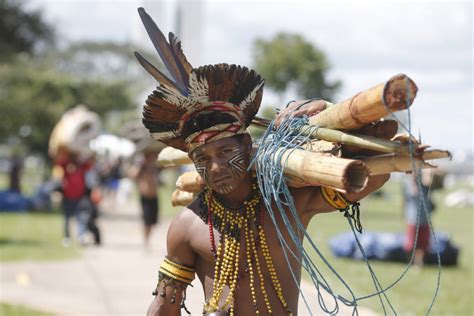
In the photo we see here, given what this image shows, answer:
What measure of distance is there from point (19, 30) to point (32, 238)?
12555 mm

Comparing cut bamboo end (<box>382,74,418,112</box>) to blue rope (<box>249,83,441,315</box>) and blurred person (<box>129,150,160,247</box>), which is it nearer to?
blue rope (<box>249,83,441,315</box>)

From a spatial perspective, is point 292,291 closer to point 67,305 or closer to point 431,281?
point 67,305

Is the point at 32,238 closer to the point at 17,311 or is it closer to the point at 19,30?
the point at 17,311

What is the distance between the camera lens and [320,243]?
48.4 ft

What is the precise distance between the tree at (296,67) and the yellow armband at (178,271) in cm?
2764

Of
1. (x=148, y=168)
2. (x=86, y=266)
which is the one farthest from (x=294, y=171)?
(x=148, y=168)

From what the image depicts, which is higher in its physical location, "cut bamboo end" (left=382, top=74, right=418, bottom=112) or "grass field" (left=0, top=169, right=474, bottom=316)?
"cut bamboo end" (left=382, top=74, right=418, bottom=112)

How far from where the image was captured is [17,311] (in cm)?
800

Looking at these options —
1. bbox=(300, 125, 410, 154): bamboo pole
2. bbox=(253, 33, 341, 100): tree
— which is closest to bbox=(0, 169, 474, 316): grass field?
bbox=(300, 125, 410, 154): bamboo pole

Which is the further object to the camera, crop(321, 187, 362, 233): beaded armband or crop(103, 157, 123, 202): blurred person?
crop(103, 157, 123, 202): blurred person

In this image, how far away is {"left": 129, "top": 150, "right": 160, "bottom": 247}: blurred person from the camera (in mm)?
12406

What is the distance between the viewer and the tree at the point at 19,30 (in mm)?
24922

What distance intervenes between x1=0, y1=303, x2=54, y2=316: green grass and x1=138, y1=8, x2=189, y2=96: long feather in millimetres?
5176

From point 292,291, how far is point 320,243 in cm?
1137
